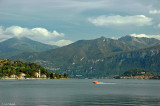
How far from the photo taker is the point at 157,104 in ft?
329

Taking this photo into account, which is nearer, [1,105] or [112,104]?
[1,105]

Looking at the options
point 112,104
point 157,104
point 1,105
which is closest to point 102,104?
point 112,104

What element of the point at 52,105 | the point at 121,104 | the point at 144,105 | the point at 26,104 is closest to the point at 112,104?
the point at 121,104

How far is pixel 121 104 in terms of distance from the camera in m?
101

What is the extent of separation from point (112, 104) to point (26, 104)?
95.7ft

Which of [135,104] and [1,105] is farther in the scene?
[135,104]

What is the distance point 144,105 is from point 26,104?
1553 inches

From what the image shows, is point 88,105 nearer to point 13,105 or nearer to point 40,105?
point 40,105

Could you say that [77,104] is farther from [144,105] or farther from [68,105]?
[144,105]

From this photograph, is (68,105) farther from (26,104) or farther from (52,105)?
(26,104)

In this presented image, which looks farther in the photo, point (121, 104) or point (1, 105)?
point (121, 104)

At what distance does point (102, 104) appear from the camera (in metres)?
101

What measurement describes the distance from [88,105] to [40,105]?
51.9 feet

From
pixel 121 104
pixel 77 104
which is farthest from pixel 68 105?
pixel 121 104
